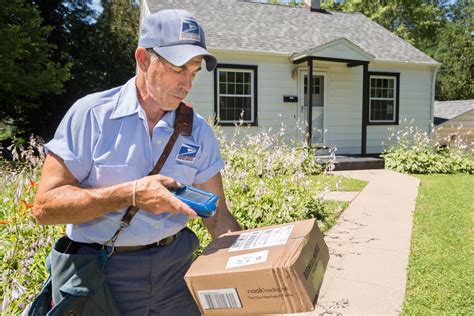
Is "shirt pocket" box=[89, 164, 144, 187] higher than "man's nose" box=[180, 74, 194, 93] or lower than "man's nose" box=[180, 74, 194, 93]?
lower

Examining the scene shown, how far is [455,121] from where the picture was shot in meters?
18.0

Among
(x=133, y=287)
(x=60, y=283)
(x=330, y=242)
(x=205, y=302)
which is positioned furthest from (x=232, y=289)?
(x=330, y=242)

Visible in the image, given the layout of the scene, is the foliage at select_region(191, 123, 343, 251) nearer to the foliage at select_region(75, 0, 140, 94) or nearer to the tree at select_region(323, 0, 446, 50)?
the foliage at select_region(75, 0, 140, 94)

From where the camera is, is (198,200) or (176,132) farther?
(176,132)

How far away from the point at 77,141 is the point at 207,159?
1.94 feet

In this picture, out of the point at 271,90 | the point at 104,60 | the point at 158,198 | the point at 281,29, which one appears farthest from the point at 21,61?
the point at 158,198

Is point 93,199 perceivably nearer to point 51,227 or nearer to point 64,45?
point 51,227

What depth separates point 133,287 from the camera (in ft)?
5.30

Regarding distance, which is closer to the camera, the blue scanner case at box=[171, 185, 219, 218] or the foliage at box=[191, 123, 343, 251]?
the blue scanner case at box=[171, 185, 219, 218]

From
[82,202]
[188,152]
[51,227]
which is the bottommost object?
[51,227]

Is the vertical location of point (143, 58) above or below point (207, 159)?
above

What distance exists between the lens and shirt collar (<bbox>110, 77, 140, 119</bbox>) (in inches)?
60.7

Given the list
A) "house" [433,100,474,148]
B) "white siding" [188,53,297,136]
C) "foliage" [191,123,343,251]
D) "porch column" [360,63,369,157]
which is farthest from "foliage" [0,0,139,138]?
"house" [433,100,474,148]

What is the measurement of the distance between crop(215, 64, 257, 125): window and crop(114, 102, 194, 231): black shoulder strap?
9527 mm
